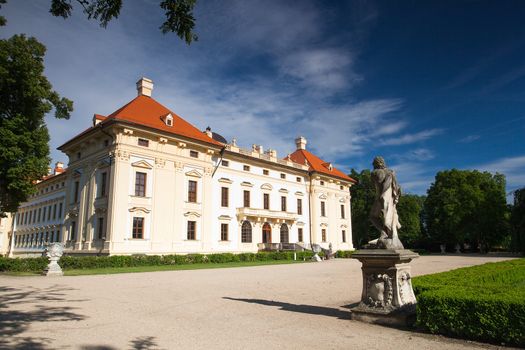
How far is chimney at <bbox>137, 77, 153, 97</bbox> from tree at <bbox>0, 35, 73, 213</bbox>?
10.7m

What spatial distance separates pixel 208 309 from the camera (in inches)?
333

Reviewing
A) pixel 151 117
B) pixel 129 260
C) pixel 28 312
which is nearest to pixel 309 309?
pixel 28 312

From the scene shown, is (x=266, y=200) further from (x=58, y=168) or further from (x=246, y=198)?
(x=58, y=168)

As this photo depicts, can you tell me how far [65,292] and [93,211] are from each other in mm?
17793

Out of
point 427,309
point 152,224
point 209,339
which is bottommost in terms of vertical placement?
point 209,339

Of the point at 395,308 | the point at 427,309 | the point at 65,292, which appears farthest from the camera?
the point at 65,292

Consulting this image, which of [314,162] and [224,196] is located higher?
[314,162]

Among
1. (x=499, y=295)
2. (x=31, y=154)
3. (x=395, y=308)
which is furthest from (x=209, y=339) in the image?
(x=31, y=154)

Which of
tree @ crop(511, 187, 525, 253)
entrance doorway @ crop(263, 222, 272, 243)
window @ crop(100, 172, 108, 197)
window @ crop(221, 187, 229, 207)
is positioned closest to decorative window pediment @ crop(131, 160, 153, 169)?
window @ crop(100, 172, 108, 197)

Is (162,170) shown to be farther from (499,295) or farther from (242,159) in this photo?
(499,295)

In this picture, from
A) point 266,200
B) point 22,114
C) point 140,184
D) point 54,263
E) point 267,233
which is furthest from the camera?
point 266,200

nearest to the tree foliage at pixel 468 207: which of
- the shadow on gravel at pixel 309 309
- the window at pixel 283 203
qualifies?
the window at pixel 283 203

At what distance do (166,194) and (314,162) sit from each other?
74.8 ft

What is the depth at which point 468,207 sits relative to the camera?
45188 mm
